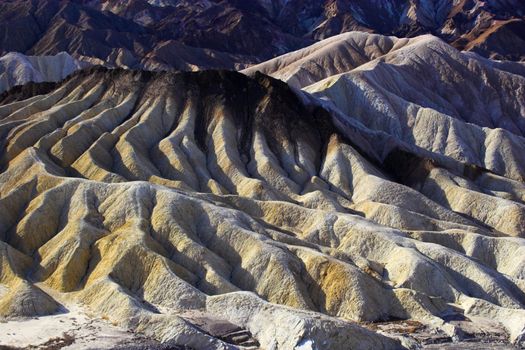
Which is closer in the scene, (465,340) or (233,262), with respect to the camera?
(465,340)

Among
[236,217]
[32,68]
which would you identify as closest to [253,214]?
[236,217]

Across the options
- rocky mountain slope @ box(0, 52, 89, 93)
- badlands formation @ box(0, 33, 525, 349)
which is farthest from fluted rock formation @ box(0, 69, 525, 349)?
rocky mountain slope @ box(0, 52, 89, 93)

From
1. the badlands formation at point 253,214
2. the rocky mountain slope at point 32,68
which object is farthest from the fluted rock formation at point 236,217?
the rocky mountain slope at point 32,68

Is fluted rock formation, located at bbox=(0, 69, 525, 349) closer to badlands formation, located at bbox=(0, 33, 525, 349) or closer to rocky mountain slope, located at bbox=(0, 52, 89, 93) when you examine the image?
badlands formation, located at bbox=(0, 33, 525, 349)

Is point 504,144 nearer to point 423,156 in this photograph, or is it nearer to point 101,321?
point 423,156

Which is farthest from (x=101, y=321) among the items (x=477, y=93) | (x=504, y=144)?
(x=477, y=93)

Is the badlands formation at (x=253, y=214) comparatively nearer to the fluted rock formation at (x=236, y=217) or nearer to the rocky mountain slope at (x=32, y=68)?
the fluted rock formation at (x=236, y=217)
